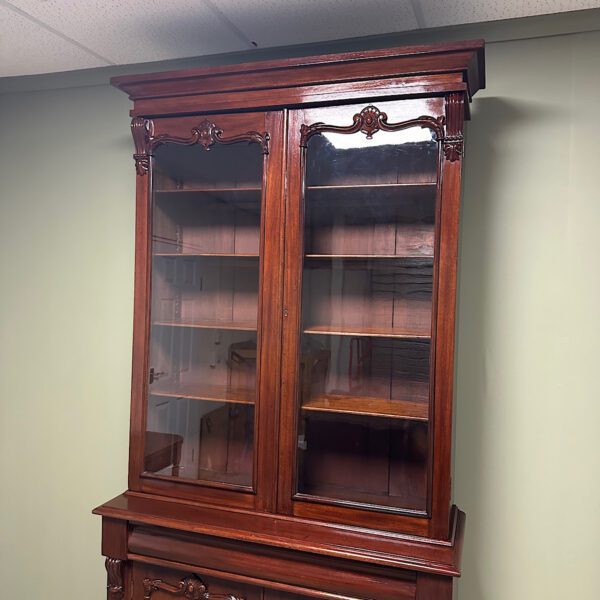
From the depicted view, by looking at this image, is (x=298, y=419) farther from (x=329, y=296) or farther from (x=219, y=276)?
(x=219, y=276)

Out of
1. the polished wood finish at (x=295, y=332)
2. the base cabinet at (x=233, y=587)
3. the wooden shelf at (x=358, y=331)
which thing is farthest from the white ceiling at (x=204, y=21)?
the base cabinet at (x=233, y=587)

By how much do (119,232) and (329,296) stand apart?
42.1 inches

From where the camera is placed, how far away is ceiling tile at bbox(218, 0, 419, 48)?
5.57 ft

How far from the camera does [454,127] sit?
1531mm

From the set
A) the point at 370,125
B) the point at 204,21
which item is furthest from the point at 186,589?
the point at 204,21

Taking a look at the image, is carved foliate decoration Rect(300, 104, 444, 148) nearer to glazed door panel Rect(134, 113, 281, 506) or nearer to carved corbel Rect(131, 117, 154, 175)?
glazed door panel Rect(134, 113, 281, 506)

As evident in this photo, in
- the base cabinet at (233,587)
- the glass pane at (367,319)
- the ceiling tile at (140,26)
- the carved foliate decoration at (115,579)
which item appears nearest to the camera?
the base cabinet at (233,587)

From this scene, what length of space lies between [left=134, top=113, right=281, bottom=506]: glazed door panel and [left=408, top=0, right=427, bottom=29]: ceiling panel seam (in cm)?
54

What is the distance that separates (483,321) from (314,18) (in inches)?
44.7

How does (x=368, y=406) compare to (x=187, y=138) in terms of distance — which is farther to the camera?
(x=187, y=138)

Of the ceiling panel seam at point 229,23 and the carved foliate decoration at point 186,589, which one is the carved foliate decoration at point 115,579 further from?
the ceiling panel seam at point 229,23

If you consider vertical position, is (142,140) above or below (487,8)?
below

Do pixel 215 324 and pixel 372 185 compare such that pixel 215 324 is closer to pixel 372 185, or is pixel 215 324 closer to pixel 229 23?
pixel 372 185

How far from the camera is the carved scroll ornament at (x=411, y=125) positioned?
5.02 feet
